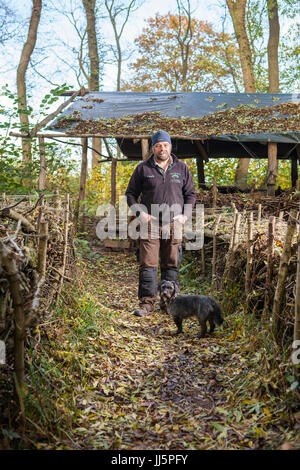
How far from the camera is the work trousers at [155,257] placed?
6.12 metres

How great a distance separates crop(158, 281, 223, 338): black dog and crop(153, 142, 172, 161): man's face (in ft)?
6.12

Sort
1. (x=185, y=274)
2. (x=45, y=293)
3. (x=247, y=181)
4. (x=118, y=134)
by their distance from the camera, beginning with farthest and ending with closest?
1. (x=247, y=181)
2. (x=118, y=134)
3. (x=185, y=274)
4. (x=45, y=293)

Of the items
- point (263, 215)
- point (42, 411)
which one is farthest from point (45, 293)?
point (263, 215)

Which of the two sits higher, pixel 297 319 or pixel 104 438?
pixel 297 319

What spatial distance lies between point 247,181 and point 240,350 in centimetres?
1377

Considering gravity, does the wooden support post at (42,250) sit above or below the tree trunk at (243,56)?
below

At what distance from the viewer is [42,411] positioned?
291 centimetres

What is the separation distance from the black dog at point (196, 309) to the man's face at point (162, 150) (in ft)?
6.12

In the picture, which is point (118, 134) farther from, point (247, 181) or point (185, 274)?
point (247, 181)

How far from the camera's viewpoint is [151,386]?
390 cm

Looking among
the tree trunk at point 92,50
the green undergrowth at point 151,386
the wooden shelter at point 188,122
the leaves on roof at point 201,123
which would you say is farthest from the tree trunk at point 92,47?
the green undergrowth at point 151,386

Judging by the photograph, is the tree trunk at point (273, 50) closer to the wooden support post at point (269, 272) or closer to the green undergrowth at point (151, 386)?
the wooden support post at point (269, 272)

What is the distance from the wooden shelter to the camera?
11.8 m

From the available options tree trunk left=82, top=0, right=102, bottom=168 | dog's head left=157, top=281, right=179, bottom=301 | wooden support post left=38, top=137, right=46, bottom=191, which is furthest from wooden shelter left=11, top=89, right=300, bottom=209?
tree trunk left=82, top=0, right=102, bottom=168
